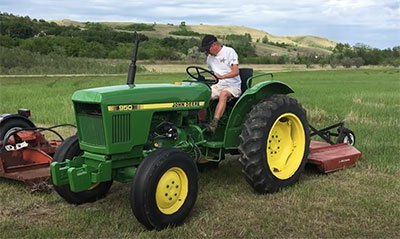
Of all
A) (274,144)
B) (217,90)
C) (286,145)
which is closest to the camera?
(217,90)

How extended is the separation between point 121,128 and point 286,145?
98.1 inches

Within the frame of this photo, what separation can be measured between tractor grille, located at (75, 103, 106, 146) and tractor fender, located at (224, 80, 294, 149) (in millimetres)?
1672

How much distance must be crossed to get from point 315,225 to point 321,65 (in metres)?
74.9

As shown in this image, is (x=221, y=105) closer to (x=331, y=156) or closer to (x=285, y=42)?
(x=331, y=156)

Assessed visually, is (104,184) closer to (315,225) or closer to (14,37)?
(315,225)

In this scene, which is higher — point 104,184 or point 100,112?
point 100,112

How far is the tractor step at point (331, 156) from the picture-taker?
702 cm

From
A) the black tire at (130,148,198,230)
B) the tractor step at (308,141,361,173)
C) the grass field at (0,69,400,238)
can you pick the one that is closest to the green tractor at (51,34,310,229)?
the black tire at (130,148,198,230)

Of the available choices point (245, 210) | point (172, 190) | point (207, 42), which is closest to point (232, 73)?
point (207, 42)

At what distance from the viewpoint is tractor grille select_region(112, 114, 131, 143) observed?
501cm

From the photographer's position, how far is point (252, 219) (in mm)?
5176

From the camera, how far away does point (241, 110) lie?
20.5ft

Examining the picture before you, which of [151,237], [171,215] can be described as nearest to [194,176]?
[171,215]

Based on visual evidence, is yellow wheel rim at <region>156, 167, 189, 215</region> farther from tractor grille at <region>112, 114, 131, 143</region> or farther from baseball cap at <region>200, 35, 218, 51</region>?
baseball cap at <region>200, 35, 218, 51</region>
